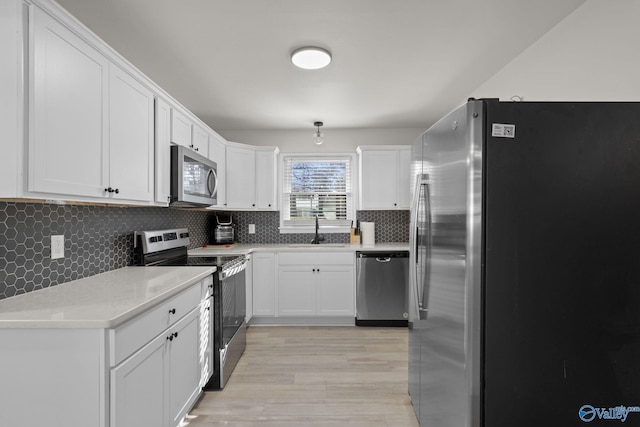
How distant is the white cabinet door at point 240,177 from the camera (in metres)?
3.93

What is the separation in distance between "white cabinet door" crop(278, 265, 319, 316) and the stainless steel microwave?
1.29 meters

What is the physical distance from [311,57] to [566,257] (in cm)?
203

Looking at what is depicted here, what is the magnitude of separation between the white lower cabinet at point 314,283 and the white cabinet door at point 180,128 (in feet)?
5.72

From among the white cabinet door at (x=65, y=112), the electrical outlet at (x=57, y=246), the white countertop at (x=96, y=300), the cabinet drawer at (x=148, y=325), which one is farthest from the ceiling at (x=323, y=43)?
the cabinet drawer at (x=148, y=325)

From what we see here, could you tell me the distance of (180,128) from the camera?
8.72 feet

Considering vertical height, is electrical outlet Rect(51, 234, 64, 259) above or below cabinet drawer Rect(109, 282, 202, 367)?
above

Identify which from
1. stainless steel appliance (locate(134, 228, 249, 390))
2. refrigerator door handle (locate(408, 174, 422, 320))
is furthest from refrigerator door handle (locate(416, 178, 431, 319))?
stainless steel appliance (locate(134, 228, 249, 390))

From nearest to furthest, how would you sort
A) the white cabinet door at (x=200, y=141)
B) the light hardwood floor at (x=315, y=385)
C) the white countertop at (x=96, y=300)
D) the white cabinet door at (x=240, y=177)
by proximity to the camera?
the white countertop at (x=96, y=300) → the light hardwood floor at (x=315, y=385) → the white cabinet door at (x=200, y=141) → the white cabinet door at (x=240, y=177)

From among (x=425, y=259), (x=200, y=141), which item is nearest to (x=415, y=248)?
(x=425, y=259)

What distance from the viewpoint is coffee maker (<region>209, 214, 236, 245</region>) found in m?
4.14

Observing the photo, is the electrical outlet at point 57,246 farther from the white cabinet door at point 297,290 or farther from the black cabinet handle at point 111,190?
the white cabinet door at point 297,290

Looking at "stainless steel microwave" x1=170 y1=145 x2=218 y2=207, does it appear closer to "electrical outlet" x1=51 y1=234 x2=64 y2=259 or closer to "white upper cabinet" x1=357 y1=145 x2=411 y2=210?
"electrical outlet" x1=51 y1=234 x2=64 y2=259

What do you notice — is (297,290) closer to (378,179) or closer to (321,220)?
(321,220)

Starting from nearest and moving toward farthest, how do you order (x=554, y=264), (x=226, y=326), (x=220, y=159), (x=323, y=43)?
(x=554, y=264) → (x=323, y=43) → (x=226, y=326) → (x=220, y=159)
